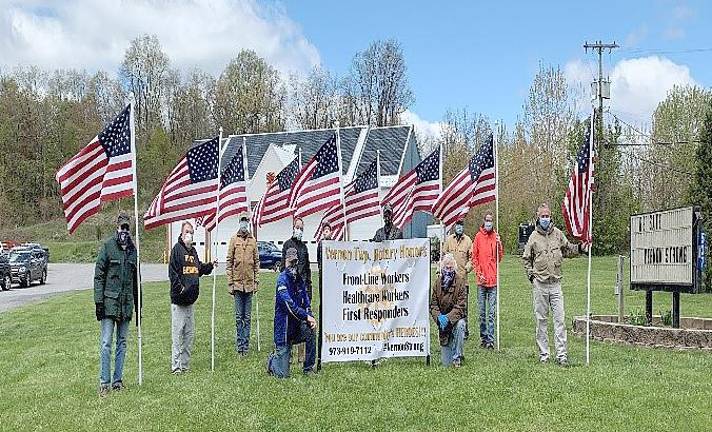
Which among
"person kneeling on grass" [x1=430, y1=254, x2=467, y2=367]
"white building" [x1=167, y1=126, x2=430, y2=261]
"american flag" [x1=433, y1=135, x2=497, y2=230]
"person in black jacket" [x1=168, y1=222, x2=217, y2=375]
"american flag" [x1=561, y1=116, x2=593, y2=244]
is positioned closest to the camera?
"person in black jacket" [x1=168, y1=222, x2=217, y2=375]

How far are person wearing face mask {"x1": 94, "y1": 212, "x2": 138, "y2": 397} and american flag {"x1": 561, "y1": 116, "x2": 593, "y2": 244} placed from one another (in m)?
6.34

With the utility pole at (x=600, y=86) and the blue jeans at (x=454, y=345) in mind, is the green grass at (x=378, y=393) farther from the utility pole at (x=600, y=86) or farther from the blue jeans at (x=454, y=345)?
the utility pole at (x=600, y=86)

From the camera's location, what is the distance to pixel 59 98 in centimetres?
7906

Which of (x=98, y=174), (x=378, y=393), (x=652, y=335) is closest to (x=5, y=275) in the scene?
(x=98, y=174)

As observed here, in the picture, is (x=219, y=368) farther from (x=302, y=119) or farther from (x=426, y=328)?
(x=302, y=119)

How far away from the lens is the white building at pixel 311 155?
4922cm

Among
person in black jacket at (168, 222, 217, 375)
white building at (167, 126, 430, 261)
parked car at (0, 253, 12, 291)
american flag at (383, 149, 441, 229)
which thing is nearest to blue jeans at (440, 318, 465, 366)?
american flag at (383, 149, 441, 229)

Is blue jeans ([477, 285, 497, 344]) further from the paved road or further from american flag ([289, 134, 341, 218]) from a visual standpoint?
the paved road

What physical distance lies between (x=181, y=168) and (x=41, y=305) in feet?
52.9

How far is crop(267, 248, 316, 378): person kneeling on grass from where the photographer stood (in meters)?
10.8

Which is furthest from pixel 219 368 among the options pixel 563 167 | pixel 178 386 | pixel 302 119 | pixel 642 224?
→ pixel 302 119

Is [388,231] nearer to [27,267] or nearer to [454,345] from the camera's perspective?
[454,345]

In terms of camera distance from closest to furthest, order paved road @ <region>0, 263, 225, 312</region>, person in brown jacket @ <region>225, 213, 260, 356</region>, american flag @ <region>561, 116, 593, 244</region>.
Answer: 1. american flag @ <region>561, 116, 593, 244</region>
2. person in brown jacket @ <region>225, 213, 260, 356</region>
3. paved road @ <region>0, 263, 225, 312</region>

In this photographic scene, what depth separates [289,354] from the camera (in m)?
10.9
